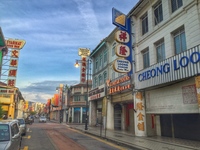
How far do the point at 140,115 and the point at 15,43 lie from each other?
23032 millimetres

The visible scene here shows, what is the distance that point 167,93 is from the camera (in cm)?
1384

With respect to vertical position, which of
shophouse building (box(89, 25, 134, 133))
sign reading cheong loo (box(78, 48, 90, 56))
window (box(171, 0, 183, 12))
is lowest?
shophouse building (box(89, 25, 134, 133))

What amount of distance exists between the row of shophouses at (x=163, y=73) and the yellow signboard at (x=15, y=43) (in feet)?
52.5

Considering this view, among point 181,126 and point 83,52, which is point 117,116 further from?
point 83,52

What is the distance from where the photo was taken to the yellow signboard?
95.6ft

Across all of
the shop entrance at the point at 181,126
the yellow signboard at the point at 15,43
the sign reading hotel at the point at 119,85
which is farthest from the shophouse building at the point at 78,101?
the shop entrance at the point at 181,126

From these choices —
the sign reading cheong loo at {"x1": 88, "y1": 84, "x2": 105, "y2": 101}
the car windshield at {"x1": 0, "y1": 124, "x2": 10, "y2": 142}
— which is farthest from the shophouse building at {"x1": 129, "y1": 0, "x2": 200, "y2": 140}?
the car windshield at {"x1": 0, "y1": 124, "x2": 10, "y2": 142}

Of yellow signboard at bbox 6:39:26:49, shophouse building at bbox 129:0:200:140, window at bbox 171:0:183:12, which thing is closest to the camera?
shophouse building at bbox 129:0:200:140

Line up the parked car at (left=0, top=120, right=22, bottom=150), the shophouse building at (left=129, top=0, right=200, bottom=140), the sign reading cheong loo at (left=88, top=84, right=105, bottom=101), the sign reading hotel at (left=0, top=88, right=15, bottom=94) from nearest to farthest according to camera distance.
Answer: the parked car at (left=0, top=120, right=22, bottom=150), the shophouse building at (left=129, top=0, right=200, bottom=140), the sign reading cheong loo at (left=88, top=84, right=105, bottom=101), the sign reading hotel at (left=0, top=88, right=15, bottom=94)

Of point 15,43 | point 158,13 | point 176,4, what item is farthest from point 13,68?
point 176,4

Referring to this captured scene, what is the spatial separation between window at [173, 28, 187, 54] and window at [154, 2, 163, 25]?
2.38 m

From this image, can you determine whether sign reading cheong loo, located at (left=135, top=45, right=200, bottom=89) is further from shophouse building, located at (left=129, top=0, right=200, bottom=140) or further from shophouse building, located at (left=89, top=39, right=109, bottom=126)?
shophouse building, located at (left=89, top=39, right=109, bottom=126)

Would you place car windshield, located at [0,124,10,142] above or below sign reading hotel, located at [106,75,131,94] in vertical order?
below

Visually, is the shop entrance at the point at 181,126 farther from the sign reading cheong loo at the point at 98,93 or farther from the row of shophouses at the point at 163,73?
the sign reading cheong loo at the point at 98,93
